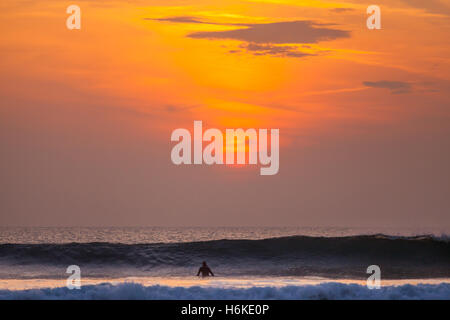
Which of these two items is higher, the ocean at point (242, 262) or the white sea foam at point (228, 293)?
the white sea foam at point (228, 293)

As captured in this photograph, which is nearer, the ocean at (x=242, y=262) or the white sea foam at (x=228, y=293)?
the white sea foam at (x=228, y=293)

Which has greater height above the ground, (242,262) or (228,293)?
Result: (228,293)

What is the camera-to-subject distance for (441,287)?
69.3 feet

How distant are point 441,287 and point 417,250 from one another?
17.2 meters

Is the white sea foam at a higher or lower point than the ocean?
higher

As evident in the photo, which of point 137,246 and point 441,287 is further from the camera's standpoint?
point 137,246

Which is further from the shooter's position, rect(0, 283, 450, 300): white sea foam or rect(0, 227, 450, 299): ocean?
rect(0, 227, 450, 299): ocean

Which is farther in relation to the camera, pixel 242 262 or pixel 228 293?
pixel 242 262
